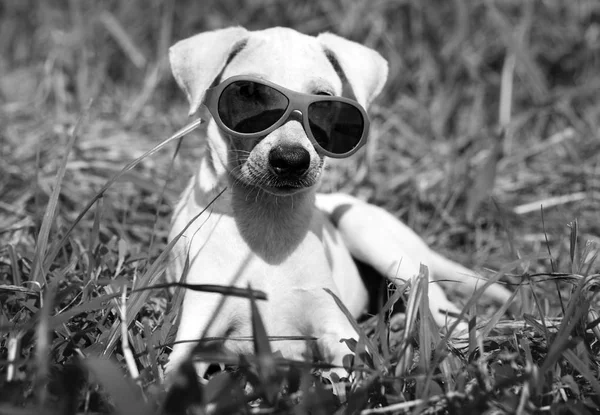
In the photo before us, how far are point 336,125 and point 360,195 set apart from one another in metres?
1.99

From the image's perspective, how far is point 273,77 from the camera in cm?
273

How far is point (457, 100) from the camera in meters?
5.82

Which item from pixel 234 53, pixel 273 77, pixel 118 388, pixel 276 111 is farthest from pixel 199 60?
pixel 118 388

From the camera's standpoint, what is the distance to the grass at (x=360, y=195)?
2.02 metres

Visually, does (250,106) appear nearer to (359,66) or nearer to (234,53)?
(234,53)

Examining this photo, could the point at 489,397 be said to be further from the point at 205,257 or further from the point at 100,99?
the point at 100,99

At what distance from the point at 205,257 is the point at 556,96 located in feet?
12.7

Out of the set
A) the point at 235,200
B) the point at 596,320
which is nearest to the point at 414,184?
the point at 235,200

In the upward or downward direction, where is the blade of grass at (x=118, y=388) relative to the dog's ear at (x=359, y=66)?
downward

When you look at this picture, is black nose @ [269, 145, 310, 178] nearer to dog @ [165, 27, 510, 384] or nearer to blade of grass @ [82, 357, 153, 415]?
dog @ [165, 27, 510, 384]

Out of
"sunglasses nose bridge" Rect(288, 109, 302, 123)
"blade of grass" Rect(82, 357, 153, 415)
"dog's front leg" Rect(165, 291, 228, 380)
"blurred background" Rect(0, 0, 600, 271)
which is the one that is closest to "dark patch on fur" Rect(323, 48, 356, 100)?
"sunglasses nose bridge" Rect(288, 109, 302, 123)

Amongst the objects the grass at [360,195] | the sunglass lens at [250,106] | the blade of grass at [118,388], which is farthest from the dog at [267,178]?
the blade of grass at [118,388]

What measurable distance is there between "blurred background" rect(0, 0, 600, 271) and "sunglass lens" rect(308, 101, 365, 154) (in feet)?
5.05

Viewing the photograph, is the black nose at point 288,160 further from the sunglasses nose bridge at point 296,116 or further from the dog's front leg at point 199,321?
the dog's front leg at point 199,321
